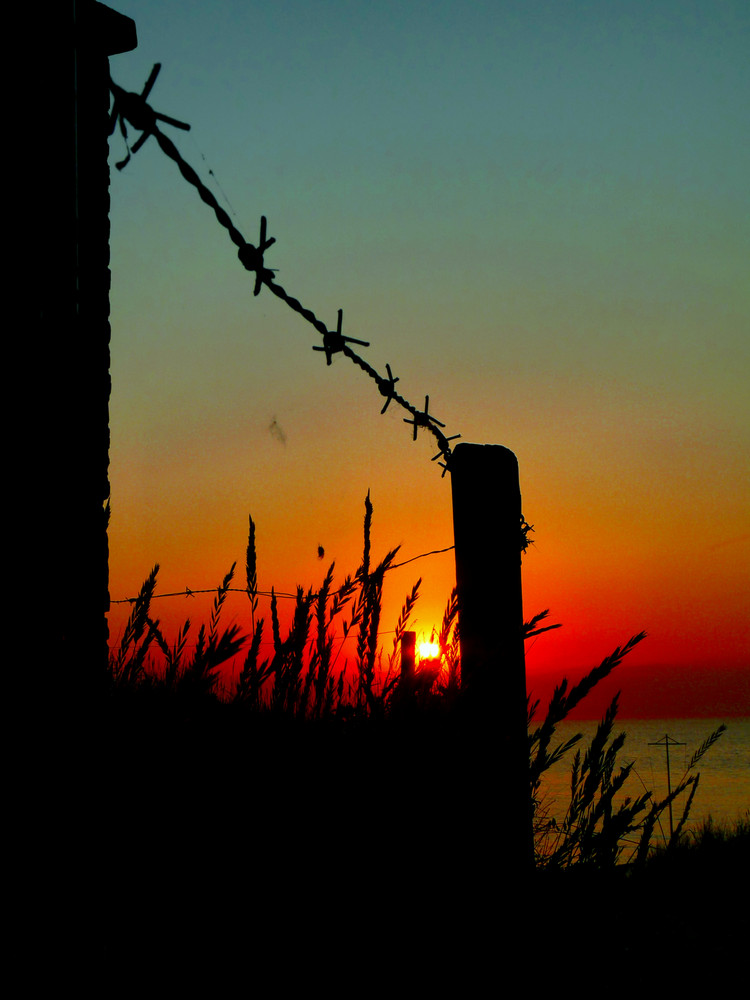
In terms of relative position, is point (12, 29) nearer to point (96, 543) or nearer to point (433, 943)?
point (96, 543)

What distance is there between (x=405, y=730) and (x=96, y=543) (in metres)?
0.88

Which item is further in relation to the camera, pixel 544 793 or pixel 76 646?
pixel 544 793

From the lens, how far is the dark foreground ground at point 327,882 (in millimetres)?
1138

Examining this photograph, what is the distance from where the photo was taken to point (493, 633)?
2.18 meters

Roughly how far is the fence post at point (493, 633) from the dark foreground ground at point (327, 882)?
0.07 metres

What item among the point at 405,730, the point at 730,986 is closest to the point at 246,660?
the point at 405,730

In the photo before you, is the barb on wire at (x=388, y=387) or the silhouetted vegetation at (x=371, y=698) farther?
the barb on wire at (x=388, y=387)

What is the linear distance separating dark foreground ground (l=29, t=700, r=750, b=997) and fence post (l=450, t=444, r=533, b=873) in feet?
0.24

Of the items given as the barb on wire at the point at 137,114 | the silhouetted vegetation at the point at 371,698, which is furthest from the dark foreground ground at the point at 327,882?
the barb on wire at the point at 137,114

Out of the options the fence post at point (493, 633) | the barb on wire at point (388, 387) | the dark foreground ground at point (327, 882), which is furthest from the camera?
the barb on wire at point (388, 387)

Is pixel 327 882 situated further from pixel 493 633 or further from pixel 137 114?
pixel 137 114

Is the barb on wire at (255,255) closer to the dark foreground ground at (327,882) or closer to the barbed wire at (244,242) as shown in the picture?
the barbed wire at (244,242)

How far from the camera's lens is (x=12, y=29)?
2.97 ft

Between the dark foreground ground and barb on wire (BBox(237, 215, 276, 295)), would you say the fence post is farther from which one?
barb on wire (BBox(237, 215, 276, 295))
